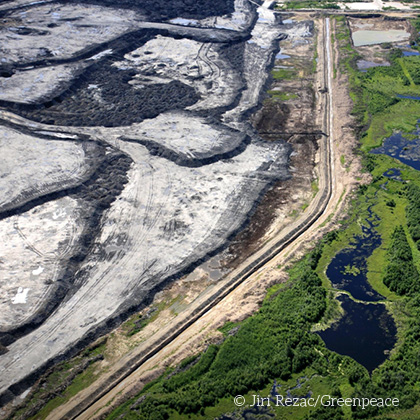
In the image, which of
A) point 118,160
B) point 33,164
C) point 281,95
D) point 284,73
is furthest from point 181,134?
point 284,73

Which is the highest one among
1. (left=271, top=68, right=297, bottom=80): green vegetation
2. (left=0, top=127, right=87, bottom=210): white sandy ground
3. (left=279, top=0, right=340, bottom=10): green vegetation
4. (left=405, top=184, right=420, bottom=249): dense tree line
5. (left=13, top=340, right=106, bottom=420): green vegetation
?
(left=279, top=0, right=340, bottom=10): green vegetation

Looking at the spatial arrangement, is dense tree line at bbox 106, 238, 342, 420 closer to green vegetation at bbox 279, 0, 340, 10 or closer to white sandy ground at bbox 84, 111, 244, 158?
white sandy ground at bbox 84, 111, 244, 158

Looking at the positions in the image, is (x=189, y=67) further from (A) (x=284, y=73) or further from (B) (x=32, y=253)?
(B) (x=32, y=253)

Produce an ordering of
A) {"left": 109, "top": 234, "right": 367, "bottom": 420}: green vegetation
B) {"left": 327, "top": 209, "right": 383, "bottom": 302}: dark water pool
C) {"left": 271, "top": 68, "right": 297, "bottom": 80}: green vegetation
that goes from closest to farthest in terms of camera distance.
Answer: {"left": 109, "top": 234, "right": 367, "bottom": 420}: green vegetation → {"left": 327, "top": 209, "right": 383, "bottom": 302}: dark water pool → {"left": 271, "top": 68, "right": 297, "bottom": 80}: green vegetation

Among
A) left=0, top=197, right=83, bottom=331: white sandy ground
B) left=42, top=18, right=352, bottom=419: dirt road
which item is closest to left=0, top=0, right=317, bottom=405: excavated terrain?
left=0, top=197, right=83, bottom=331: white sandy ground

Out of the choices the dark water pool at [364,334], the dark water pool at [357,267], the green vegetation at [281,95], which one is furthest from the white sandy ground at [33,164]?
the green vegetation at [281,95]

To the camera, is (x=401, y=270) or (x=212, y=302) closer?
(x=212, y=302)

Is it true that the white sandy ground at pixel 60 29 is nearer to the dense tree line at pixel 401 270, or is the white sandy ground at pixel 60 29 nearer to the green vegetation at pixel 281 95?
the green vegetation at pixel 281 95
